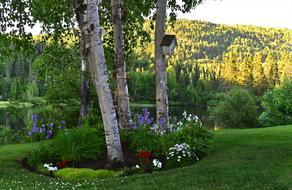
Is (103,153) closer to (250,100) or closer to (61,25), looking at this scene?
(61,25)

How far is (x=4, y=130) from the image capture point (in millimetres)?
19984

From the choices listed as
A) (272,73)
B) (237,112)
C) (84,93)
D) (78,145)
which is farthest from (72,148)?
Answer: (272,73)

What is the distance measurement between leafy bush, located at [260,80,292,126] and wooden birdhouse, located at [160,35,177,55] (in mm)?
17550

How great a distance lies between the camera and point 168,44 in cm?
1177

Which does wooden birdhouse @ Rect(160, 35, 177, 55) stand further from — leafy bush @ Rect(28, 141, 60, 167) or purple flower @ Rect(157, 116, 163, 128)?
leafy bush @ Rect(28, 141, 60, 167)

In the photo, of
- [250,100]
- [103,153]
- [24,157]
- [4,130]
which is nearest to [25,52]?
[24,157]

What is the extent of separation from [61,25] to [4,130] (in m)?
6.01

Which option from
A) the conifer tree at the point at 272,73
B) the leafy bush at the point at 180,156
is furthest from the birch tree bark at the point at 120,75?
the conifer tree at the point at 272,73

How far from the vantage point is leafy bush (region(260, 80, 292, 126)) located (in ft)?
89.8

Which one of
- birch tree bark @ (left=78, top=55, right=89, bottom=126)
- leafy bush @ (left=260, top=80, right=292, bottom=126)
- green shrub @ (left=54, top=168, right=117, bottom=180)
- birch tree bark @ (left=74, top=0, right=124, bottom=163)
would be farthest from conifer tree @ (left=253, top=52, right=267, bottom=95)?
green shrub @ (left=54, top=168, right=117, bottom=180)

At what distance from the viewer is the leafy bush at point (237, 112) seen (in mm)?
36000

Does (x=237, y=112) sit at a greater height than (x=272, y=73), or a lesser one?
lesser

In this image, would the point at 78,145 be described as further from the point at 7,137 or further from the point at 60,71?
the point at 60,71

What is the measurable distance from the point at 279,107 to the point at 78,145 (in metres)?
20.4
